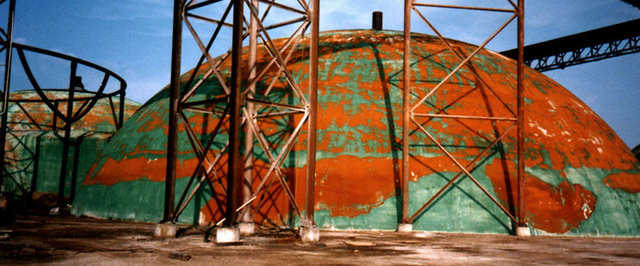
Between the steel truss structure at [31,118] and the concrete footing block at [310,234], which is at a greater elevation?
the steel truss structure at [31,118]

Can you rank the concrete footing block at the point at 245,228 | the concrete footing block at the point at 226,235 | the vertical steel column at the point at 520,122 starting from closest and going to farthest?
the concrete footing block at the point at 226,235 < the concrete footing block at the point at 245,228 < the vertical steel column at the point at 520,122

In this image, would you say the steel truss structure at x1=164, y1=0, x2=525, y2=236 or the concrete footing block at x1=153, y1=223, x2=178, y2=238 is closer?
the steel truss structure at x1=164, y1=0, x2=525, y2=236

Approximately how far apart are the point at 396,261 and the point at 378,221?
5122 millimetres

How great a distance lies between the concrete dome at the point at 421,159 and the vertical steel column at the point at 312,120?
6.67 feet

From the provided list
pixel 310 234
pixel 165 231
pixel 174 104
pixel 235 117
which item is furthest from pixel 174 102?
pixel 310 234

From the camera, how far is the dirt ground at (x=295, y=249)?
752cm

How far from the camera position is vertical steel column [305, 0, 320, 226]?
10609mm

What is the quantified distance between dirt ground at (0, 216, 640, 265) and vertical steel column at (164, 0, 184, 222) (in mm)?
1067

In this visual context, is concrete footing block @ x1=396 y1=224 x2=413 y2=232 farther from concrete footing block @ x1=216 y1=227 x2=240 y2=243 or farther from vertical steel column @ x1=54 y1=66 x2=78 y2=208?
vertical steel column @ x1=54 y1=66 x2=78 y2=208

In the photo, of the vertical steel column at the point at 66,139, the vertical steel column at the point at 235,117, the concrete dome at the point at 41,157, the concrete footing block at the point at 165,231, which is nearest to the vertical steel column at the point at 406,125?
the vertical steel column at the point at 235,117

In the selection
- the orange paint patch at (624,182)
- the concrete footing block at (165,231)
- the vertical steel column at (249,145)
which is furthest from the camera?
the orange paint patch at (624,182)

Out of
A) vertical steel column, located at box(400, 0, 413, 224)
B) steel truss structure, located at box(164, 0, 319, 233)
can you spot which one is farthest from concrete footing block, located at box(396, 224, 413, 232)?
steel truss structure, located at box(164, 0, 319, 233)

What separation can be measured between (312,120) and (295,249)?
2.98 meters

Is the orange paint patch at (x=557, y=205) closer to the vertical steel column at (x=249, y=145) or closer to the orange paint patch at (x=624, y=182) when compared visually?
the orange paint patch at (x=624, y=182)
